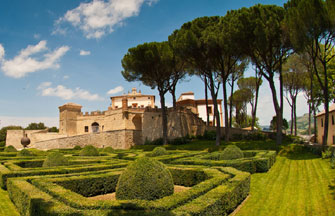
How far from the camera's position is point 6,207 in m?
7.84

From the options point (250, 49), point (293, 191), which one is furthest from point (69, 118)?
point (293, 191)

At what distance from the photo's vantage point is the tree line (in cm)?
1888

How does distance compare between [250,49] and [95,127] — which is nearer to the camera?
[250,49]

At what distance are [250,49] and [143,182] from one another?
18.8 meters

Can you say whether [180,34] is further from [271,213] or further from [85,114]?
[85,114]

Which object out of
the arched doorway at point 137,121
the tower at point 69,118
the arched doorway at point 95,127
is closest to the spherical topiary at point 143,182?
the arched doorway at point 137,121

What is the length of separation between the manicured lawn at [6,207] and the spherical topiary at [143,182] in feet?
10.1

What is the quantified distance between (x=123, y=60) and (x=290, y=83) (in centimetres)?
2236

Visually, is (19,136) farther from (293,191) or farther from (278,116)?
(293,191)

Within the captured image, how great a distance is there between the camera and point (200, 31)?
24.5 m

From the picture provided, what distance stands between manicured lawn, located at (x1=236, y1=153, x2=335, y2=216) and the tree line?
7.22m

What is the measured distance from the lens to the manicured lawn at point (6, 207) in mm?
7273

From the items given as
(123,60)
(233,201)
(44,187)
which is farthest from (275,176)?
(123,60)

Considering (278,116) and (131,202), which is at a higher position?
(278,116)
